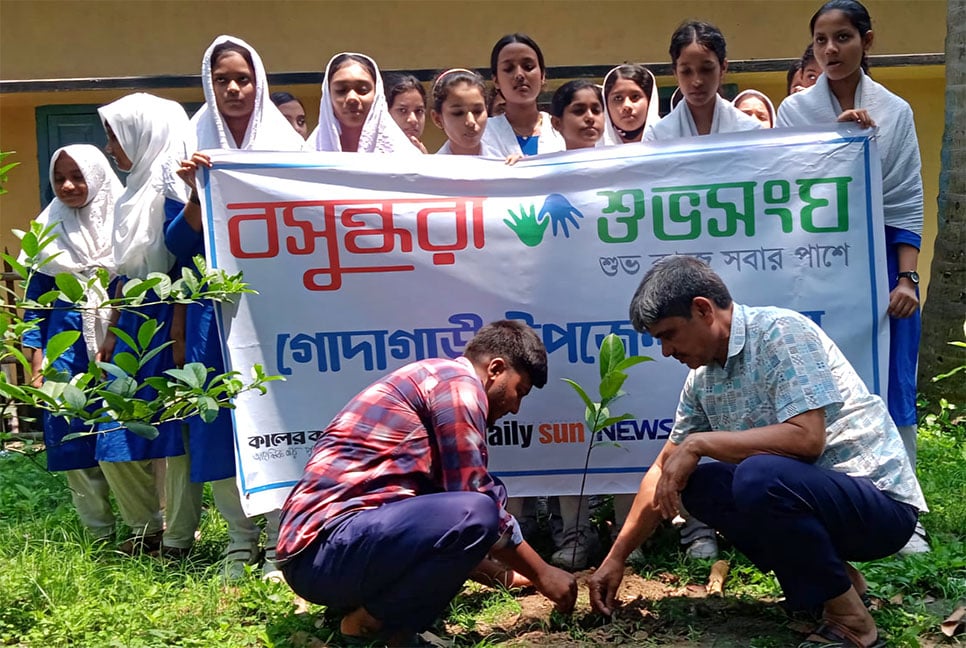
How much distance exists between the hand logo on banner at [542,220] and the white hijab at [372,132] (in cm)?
63

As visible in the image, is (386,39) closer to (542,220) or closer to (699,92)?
(699,92)

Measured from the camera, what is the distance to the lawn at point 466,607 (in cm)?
325

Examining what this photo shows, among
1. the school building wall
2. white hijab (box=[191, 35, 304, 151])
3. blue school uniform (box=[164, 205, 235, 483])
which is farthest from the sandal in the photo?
the school building wall

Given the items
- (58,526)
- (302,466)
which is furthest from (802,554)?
(58,526)

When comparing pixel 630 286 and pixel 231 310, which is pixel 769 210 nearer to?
pixel 630 286

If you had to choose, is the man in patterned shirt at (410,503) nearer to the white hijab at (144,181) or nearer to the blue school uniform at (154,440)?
the blue school uniform at (154,440)

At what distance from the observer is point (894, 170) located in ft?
12.8

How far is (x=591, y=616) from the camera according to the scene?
10.9ft

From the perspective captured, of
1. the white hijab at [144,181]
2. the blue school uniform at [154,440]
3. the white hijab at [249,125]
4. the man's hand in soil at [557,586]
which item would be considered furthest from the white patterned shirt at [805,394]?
the white hijab at [144,181]

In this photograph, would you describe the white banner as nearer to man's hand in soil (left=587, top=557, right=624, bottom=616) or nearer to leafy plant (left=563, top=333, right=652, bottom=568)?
leafy plant (left=563, top=333, right=652, bottom=568)

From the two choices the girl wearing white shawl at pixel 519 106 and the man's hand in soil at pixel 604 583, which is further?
the girl wearing white shawl at pixel 519 106

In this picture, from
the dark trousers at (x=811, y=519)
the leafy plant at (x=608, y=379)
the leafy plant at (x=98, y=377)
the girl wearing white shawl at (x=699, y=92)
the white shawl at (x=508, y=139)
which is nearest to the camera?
the leafy plant at (x=98, y=377)

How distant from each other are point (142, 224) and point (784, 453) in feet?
8.52

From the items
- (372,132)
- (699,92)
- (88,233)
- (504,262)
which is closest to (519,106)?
(372,132)
